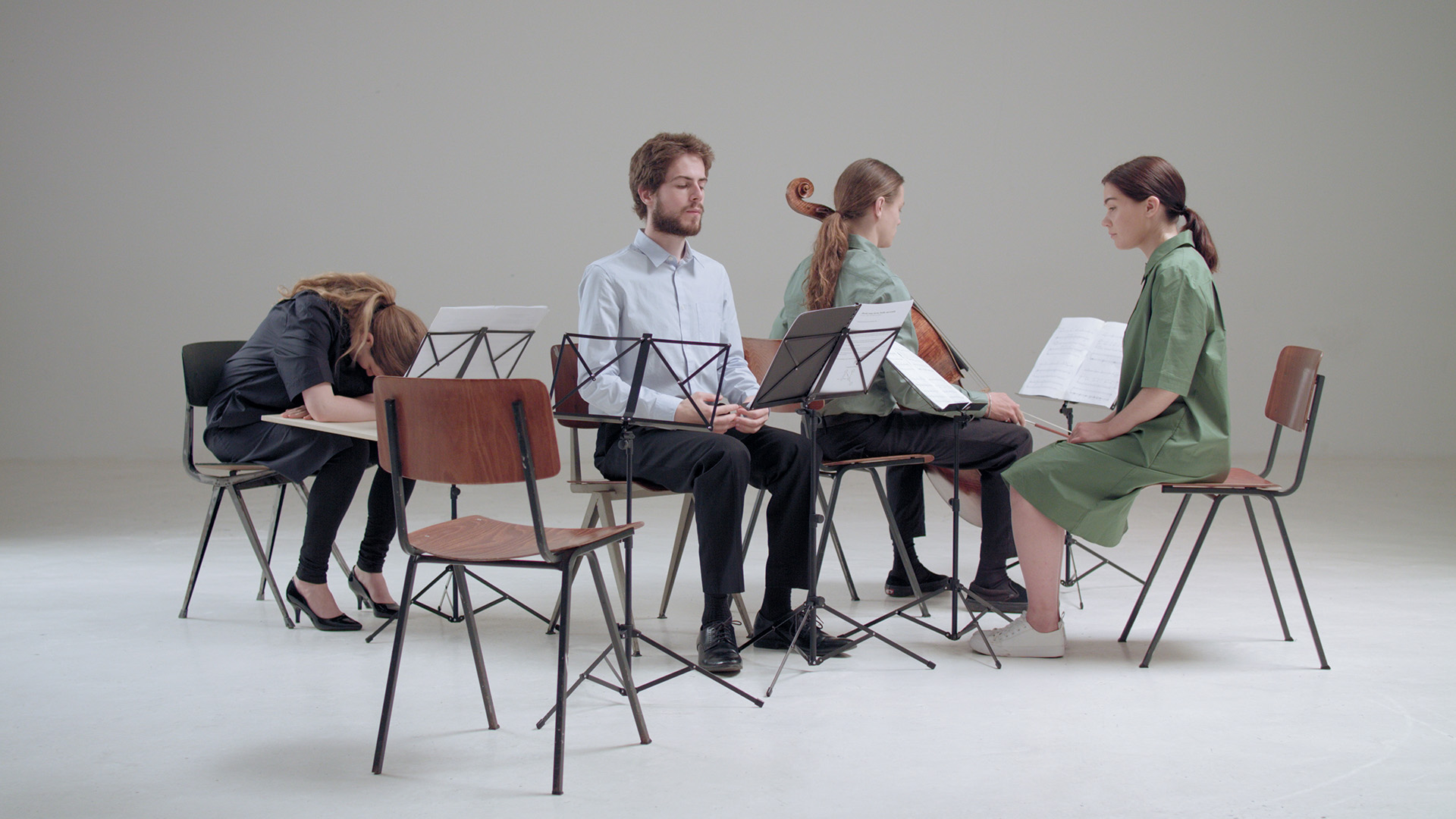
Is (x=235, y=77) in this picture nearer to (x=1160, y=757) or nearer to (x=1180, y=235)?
(x=1180, y=235)

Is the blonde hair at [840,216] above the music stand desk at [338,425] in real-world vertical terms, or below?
above

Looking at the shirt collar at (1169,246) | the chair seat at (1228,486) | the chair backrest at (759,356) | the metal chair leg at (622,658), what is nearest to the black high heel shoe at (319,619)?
the metal chair leg at (622,658)

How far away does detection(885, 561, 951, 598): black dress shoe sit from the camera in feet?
11.1

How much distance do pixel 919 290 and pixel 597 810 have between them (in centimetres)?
561

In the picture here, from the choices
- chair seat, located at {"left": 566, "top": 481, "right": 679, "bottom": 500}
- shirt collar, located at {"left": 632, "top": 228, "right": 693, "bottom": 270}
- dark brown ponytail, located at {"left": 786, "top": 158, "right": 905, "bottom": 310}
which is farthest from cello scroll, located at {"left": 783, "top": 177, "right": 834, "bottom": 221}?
chair seat, located at {"left": 566, "top": 481, "right": 679, "bottom": 500}

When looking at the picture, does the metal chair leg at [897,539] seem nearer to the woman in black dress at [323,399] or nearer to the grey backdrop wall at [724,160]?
the woman in black dress at [323,399]

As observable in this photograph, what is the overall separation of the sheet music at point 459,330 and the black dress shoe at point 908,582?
1.36m

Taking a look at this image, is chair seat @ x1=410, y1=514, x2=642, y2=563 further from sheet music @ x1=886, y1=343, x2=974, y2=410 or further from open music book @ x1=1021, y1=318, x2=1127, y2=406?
open music book @ x1=1021, y1=318, x2=1127, y2=406

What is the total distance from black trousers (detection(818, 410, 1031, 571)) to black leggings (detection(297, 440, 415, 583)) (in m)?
1.16

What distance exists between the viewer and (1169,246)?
8.59 feet

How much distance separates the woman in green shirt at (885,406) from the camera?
3031 mm

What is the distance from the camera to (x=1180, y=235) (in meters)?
2.63

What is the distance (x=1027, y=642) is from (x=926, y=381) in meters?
0.68

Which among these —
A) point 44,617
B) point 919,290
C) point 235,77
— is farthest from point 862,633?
point 235,77
